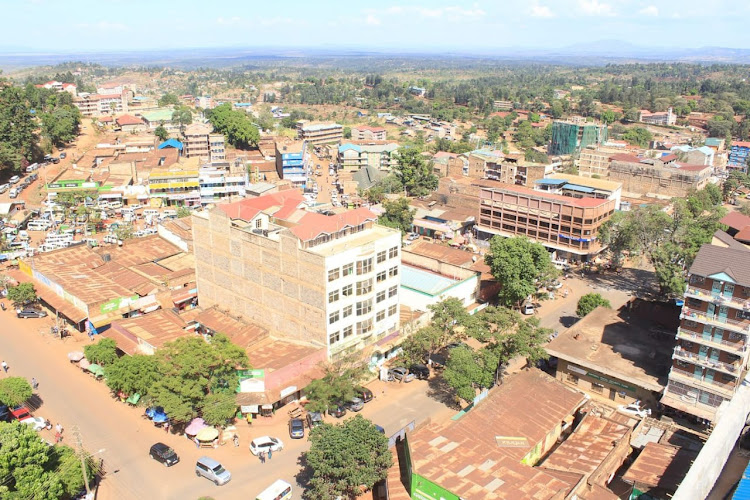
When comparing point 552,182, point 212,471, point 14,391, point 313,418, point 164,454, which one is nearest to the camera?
point 212,471

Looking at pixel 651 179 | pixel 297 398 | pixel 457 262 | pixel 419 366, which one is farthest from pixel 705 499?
pixel 651 179

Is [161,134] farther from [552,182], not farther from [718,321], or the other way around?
[718,321]

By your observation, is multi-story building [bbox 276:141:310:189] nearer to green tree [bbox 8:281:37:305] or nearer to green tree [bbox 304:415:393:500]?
green tree [bbox 8:281:37:305]

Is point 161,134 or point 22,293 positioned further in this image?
point 161,134

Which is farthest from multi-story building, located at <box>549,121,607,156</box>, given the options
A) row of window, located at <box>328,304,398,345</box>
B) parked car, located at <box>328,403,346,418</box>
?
parked car, located at <box>328,403,346,418</box>

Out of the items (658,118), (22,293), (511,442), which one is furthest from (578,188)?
(658,118)

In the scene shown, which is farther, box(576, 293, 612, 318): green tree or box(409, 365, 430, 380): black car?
box(576, 293, 612, 318): green tree

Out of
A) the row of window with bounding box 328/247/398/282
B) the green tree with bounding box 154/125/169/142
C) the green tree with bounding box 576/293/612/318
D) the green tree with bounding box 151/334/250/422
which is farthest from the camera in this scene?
the green tree with bounding box 154/125/169/142
